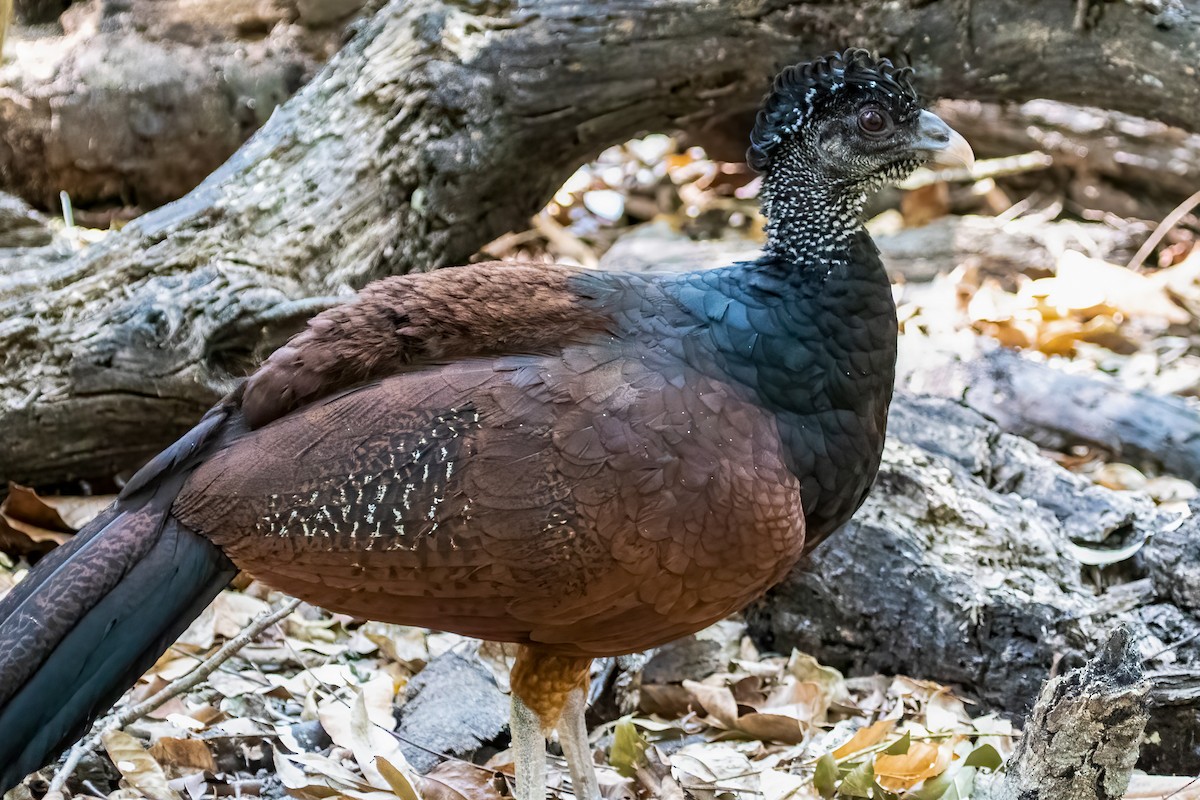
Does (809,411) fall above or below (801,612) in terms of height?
above

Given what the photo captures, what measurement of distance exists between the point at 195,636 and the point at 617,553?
2005 millimetres

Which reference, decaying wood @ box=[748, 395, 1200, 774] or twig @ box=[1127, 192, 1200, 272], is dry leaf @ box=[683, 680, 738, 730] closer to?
decaying wood @ box=[748, 395, 1200, 774]

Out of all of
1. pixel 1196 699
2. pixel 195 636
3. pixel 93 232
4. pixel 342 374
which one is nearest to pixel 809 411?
pixel 342 374

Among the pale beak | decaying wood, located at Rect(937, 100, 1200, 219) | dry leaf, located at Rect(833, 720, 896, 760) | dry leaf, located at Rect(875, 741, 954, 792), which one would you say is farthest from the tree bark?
decaying wood, located at Rect(937, 100, 1200, 219)

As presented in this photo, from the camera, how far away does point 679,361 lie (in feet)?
9.78

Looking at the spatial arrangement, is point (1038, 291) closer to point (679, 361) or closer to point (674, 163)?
point (674, 163)

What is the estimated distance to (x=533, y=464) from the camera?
276 cm

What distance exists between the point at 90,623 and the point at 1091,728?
2.19 meters

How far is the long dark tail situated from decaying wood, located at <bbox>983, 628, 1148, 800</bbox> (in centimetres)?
191

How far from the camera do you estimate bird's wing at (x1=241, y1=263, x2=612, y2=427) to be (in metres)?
2.99

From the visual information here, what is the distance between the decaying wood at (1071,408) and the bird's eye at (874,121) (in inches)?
93.5

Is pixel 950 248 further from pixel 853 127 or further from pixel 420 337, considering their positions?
pixel 420 337

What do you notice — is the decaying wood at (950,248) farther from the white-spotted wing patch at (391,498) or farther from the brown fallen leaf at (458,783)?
the white-spotted wing patch at (391,498)

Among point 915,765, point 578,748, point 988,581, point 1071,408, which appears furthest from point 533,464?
point 1071,408
